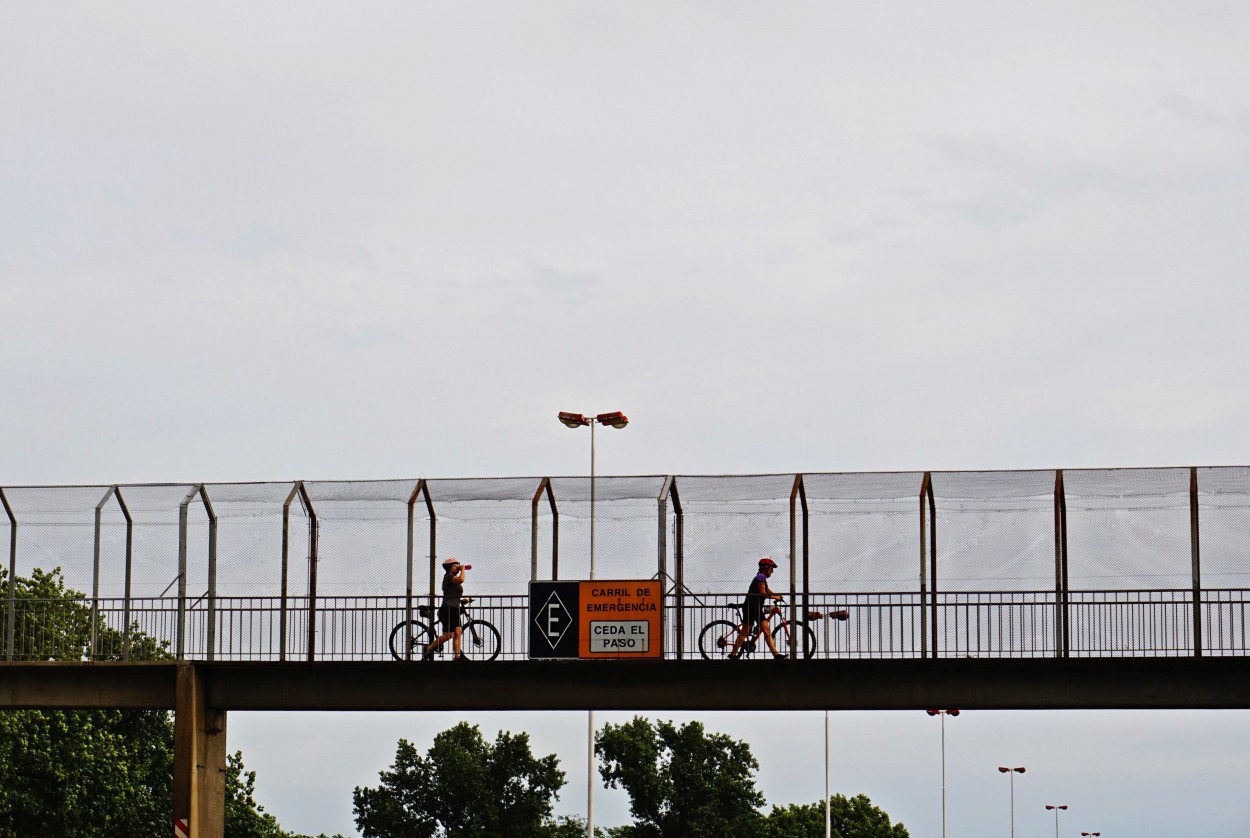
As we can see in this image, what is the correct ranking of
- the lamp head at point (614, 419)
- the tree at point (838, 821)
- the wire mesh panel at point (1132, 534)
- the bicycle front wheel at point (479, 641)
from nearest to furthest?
1. the wire mesh panel at point (1132, 534)
2. the bicycle front wheel at point (479, 641)
3. the lamp head at point (614, 419)
4. the tree at point (838, 821)

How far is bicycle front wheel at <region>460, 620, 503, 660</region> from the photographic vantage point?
33.2 meters

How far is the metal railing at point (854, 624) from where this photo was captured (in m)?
31.8

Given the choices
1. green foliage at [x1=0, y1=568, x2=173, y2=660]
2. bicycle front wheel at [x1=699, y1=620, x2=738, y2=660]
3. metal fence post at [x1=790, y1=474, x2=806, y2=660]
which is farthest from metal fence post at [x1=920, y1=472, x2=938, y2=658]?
green foliage at [x1=0, y1=568, x2=173, y2=660]

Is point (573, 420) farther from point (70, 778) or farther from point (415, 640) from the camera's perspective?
point (70, 778)

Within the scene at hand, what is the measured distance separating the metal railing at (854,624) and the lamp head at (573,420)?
1169 cm

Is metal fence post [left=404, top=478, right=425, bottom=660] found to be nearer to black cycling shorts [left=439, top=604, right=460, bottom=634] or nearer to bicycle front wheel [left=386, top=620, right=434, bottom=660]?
bicycle front wheel [left=386, top=620, right=434, bottom=660]

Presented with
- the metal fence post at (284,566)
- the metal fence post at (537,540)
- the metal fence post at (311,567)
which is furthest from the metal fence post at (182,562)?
the metal fence post at (537,540)

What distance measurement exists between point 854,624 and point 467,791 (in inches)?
3319

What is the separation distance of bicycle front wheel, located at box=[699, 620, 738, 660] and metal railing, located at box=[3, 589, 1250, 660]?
0.13 m

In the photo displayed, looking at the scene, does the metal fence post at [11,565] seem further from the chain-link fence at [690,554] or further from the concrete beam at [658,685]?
the concrete beam at [658,685]

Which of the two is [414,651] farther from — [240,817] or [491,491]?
[240,817]

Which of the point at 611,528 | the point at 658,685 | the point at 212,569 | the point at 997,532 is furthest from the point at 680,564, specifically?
the point at 212,569

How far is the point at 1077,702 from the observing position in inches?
1241

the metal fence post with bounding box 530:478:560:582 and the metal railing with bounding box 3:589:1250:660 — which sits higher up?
the metal fence post with bounding box 530:478:560:582
